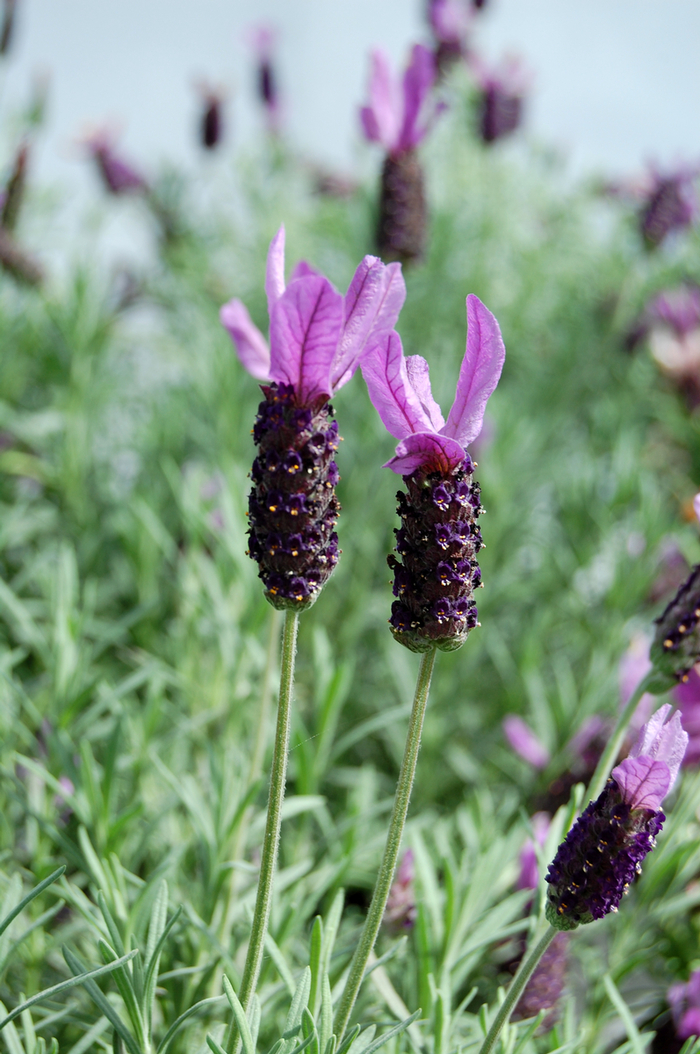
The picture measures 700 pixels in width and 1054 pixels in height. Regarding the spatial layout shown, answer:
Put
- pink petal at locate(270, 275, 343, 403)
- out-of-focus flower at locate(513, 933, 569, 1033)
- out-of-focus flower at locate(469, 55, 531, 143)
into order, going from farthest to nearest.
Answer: out-of-focus flower at locate(469, 55, 531, 143)
out-of-focus flower at locate(513, 933, 569, 1033)
pink petal at locate(270, 275, 343, 403)

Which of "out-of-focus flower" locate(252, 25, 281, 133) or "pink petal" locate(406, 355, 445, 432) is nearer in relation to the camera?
"pink petal" locate(406, 355, 445, 432)

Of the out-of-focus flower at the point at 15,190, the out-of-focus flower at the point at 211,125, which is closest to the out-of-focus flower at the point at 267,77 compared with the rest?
the out-of-focus flower at the point at 211,125

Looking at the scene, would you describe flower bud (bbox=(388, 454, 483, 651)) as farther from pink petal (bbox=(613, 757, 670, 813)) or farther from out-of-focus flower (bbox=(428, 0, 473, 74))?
out-of-focus flower (bbox=(428, 0, 473, 74))

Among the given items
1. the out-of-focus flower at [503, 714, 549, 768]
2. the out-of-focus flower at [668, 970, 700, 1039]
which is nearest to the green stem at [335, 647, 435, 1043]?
the out-of-focus flower at [668, 970, 700, 1039]

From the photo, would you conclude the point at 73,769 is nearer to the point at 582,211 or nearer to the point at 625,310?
the point at 625,310

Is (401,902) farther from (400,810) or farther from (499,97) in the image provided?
(499,97)

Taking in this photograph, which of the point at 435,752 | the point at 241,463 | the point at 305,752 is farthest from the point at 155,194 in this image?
the point at 305,752
